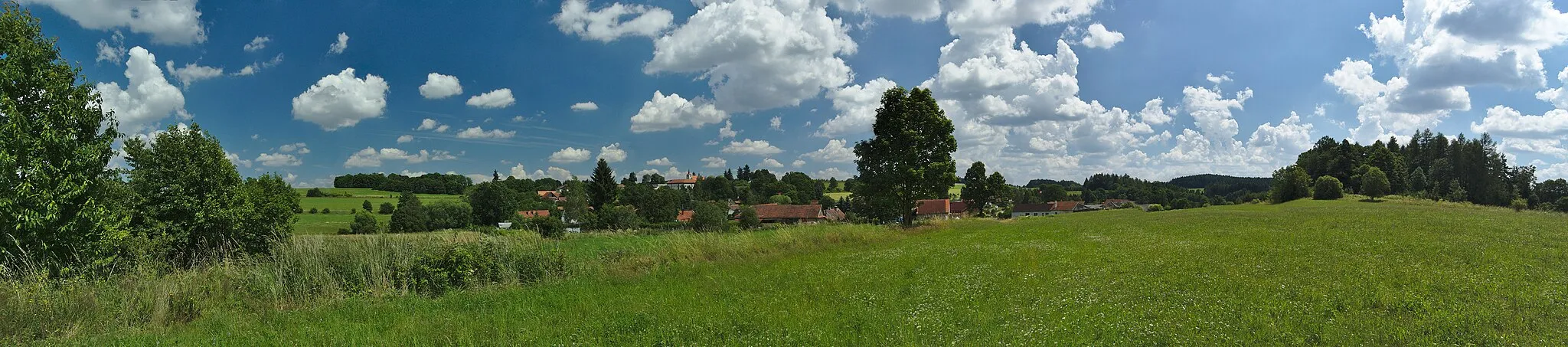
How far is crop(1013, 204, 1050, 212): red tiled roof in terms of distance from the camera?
113375mm

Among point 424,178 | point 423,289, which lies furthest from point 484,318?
point 424,178

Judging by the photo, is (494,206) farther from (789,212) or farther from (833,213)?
(833,213)

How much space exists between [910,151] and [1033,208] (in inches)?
3852

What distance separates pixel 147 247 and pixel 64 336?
724cm

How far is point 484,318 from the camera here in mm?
8633

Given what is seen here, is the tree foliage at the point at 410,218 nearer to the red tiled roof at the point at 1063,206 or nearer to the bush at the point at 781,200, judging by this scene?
the bush at the point at 781,200

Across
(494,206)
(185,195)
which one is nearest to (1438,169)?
(185,195)

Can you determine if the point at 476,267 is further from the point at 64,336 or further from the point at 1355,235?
the point at 1355,235

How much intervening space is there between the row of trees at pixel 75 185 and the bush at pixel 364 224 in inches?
1704

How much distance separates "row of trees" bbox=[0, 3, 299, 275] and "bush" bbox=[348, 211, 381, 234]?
43.3 meters

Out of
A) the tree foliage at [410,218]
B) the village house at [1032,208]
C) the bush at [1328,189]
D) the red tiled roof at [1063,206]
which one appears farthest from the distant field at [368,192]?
the bush at [1328,189]

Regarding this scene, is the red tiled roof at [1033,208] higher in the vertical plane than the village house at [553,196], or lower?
lower

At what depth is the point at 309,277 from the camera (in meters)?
11.4

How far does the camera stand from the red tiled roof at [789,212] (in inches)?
3019
